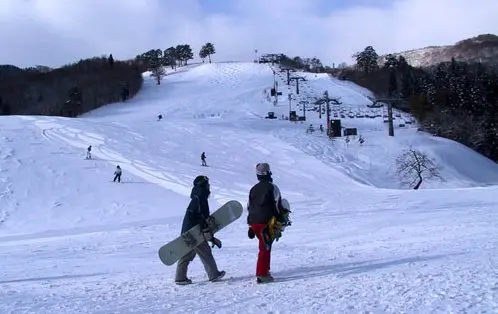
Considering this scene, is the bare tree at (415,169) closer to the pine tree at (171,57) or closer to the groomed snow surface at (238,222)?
the groomed snow surface at (238,222)

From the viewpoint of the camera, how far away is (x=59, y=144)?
139ft

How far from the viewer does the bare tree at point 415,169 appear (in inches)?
1674

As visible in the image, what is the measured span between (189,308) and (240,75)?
121392 millimetres

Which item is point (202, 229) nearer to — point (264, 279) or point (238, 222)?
point (264, 279)

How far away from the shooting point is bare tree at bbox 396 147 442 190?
42.5m

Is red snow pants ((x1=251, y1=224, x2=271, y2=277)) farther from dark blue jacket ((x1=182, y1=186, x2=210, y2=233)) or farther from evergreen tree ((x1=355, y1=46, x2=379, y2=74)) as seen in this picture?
evergreen tree ((x1=355, y1=46, x2=379, y2=74))

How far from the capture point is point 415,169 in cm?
4278

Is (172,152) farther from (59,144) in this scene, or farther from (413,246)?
(413,246)

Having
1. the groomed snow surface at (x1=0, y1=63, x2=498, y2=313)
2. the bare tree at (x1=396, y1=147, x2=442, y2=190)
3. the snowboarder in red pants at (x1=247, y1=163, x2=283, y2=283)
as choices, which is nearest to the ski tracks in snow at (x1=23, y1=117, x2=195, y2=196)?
the groomed snow surface at (x1=0, y1=63, x2=498, y2=313)

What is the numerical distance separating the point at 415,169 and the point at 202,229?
37578 millimetres

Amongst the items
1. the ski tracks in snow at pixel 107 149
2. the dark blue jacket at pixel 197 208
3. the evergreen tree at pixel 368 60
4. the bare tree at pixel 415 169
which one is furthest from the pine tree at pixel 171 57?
the dark blue jacket at pixel 197 208

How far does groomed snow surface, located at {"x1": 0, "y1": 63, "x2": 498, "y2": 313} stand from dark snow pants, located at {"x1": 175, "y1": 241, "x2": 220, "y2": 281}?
20 cm

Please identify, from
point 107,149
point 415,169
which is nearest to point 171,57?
point 107,149

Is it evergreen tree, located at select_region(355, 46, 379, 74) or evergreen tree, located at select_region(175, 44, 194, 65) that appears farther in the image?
evergreen tree, located at select_region(175, 44, 194, 65)
